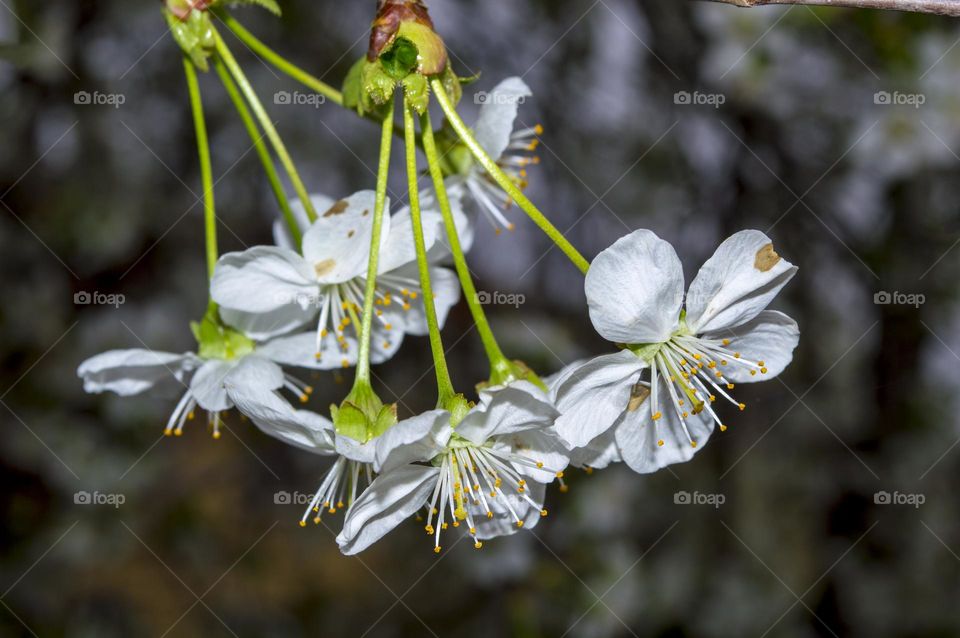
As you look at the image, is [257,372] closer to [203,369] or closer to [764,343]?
[203,369]

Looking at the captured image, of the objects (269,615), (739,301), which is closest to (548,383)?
(739,301)

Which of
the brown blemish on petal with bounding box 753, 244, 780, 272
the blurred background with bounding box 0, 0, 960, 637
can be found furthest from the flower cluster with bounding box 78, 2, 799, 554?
the blurred background with bounding box 0, 0, 960, 637

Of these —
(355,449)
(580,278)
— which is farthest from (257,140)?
(580,278)

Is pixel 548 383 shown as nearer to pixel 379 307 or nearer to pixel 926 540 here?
pixel 379 307

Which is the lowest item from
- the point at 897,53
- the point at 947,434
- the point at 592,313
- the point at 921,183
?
the point at 947,434

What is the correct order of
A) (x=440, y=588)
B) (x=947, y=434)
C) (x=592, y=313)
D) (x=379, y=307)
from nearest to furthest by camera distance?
(x=592, y=313) → (x=379, y=307) → (x=947, y=434) → (x=440, y=588)

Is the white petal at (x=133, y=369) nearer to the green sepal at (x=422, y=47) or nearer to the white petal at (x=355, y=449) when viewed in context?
the white petal at (x=355, y=449)
